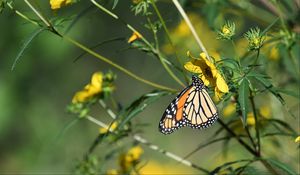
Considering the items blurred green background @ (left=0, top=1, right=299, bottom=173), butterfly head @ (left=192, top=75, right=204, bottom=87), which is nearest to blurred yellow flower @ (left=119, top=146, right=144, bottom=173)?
butterfly head @ (left=192, top=75, right=204, bottom=87)

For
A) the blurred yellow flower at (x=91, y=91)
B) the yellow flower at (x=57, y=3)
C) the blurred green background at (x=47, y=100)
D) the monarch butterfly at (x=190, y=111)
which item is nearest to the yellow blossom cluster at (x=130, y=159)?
the blurred yellow flower at (x=91, y=91)

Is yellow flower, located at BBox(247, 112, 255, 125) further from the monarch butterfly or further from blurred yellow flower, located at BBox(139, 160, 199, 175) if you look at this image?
blurred yellow flower, located at BBox(139, 160, 199, 175)

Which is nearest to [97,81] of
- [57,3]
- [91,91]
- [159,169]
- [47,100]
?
[91,91]

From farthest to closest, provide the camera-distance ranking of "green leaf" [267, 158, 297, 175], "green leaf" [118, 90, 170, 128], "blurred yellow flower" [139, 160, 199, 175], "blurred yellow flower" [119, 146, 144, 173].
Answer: "blurred yellow flower" [139, 160, 199, 175]
"blurred yellow flower" [119, 146, 144, 173]
"green leaf" [118, 90, 170, 128]
"green leaf" [267, 158, 297, 175]

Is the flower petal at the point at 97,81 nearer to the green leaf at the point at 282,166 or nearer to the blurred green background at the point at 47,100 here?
the green leaf at the point at 282,166

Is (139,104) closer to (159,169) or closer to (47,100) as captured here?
(159,169)

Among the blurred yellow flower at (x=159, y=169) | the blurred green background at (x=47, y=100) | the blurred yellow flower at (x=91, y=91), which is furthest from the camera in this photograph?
the blurred green background at (x=47, y=100)
